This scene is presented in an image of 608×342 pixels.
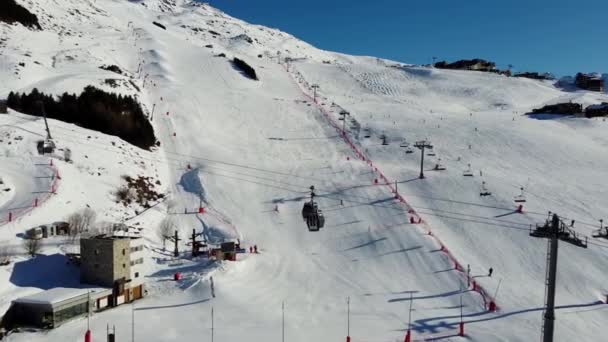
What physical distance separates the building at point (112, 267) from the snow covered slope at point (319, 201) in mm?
1213

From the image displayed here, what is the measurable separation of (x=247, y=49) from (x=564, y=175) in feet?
302

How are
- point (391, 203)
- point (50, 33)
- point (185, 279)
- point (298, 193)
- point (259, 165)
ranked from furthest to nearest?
point (50, 33) → point (259, 165) → point (298, 193) → point (391, 203) → point (185, 279)

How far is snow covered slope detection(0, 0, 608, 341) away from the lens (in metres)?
23.7

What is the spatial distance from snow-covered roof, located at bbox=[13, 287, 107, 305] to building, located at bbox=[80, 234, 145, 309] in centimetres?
117

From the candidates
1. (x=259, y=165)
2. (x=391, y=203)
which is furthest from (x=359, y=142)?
(x=391, y=203)

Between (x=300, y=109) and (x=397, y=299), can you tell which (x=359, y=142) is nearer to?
(x=300, y=109)

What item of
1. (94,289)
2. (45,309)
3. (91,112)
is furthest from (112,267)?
(91,112)

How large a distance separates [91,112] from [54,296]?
23966 mm

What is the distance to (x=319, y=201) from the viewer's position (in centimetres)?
3769

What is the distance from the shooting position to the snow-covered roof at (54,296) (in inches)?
868

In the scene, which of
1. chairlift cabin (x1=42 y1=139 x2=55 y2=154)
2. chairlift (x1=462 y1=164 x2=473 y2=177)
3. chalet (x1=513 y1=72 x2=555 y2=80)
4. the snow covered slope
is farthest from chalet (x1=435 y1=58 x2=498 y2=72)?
chairlift cabin (x1=42 y1=139 x2=55 y2=154)

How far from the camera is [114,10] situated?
126750 mm

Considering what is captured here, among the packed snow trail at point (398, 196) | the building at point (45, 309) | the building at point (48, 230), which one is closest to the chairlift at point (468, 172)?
the packed snow trail at point (398, 196)

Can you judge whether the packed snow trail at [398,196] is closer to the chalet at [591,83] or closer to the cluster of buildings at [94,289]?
the cluster of buildings at [94,289]
